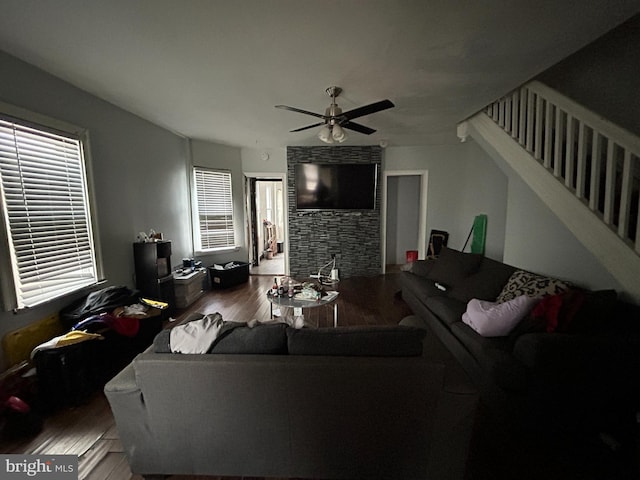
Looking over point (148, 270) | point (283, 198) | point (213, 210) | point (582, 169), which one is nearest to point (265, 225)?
point (283, 198)

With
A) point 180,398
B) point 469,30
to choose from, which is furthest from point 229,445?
point 469,30

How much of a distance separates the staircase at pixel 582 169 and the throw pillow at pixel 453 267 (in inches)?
37.5

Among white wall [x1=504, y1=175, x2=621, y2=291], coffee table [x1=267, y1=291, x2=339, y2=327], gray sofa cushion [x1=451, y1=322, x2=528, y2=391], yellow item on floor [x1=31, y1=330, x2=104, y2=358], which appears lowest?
gray sofa cushion [x1=451, y1=322, x2=528, y2=391]

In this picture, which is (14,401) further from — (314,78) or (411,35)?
(411,35)

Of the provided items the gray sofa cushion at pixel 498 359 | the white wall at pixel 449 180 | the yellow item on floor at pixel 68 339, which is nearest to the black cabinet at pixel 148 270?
the yellow item on floor at pixel 68 339

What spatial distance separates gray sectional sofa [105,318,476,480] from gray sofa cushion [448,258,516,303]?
5.64ft

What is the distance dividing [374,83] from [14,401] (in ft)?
12.1

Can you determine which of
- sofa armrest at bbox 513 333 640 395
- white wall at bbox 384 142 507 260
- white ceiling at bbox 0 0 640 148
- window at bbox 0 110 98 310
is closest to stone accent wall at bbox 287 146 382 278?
white wall at bbox 384 142 507 260

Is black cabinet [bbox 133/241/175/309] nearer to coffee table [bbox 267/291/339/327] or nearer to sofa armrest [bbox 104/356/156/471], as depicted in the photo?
coffee table [bbox 267/291/339/327]

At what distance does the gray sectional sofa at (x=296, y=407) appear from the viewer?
1.16 meters

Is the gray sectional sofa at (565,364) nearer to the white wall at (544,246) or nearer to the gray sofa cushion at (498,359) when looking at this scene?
the gray sofa cushion at (498,359)

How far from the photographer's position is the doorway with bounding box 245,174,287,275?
18.1 feet

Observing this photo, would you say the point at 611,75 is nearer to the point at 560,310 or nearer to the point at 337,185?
the point at 560,310

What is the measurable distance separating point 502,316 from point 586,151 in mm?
1702
